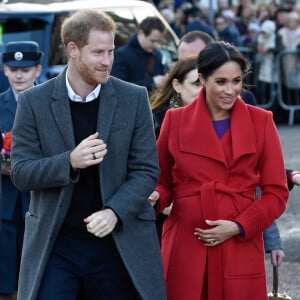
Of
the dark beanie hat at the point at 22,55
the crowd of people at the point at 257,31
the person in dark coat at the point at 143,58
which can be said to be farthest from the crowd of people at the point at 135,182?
the crowd of people at the point at 257,31

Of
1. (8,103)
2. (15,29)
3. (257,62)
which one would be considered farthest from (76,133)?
(257,62)

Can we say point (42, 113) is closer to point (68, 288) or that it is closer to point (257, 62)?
point (68, 288)

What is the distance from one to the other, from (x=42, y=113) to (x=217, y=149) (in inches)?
32.6

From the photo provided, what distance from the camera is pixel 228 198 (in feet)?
16.4

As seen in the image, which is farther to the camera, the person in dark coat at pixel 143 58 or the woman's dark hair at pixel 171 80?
the person in dark coat at pixel 143 58

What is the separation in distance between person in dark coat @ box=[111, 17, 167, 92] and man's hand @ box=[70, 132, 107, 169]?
5866 mm

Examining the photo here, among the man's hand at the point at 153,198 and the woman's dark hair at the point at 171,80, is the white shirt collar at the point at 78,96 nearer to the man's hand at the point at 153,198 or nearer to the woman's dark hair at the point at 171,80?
the man's hand at the point at 153,198

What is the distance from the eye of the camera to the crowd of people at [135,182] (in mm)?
4723

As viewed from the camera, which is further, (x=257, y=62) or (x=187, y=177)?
(x=257, y=62)

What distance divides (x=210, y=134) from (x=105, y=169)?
58cm

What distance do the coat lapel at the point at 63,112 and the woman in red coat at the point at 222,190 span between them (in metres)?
0.57

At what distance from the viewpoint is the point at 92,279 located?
4.84m

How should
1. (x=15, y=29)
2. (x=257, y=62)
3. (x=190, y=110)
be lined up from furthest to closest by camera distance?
(x=257, y=62) < (x=15, y=29) < (x=190, y=110)

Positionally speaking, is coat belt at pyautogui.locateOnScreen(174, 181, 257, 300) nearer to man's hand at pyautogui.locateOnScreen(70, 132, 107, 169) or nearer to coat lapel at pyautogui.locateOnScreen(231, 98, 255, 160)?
coat lapel at pyautogui.locateOnScreen(231, 98, 255, 160)
